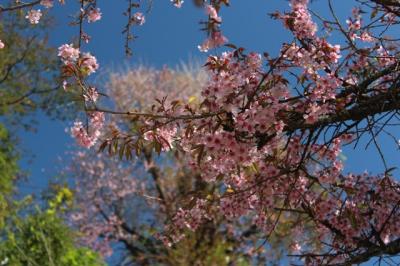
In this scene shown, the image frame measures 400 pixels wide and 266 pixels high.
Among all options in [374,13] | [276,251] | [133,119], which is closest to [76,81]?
[133,119]

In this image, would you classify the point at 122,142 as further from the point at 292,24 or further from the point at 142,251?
the point at 142,251

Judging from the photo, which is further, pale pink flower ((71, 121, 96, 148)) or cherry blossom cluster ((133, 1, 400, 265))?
pale pink flower ((71, 121, 96, 148))

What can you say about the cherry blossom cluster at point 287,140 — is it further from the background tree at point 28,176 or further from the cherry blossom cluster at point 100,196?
the cherry blossom cluster at point 100,196

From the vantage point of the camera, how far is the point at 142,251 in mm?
11195

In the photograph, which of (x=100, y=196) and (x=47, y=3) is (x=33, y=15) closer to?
(x=47, y=3)

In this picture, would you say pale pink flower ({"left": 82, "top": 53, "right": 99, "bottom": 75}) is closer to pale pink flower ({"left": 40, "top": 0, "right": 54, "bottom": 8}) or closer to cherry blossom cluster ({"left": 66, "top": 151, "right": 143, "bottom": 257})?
pale pink flower ({"left": 40, "top": 0, "right": 54, "bottom": 8})

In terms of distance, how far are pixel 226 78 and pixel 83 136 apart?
0.95 meters

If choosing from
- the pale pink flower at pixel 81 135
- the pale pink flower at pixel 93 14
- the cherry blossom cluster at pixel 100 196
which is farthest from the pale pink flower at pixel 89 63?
the cherry blossom cluster at pixel 100 196

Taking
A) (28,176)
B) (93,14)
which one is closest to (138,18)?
(93,14)

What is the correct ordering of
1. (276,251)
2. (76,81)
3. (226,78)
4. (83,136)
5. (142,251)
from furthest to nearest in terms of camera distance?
(142,251), (276,251), (83,136), (76,81), (226,78)

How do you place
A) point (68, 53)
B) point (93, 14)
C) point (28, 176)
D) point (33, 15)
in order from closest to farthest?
point (68, 53)
point (93, 14)
point (33, 15)
point (28, 176)

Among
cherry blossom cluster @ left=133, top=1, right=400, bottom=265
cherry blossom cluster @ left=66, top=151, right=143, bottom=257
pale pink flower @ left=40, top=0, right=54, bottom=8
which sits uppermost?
cherry blossom cluster @ left=66, top=151, right=143, bottom=257

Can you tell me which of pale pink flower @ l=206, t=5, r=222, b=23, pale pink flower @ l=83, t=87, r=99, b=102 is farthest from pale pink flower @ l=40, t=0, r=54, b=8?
pale pink flower @ l=206, t=5, r=222, b=23

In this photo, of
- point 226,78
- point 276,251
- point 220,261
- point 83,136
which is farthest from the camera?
point 276,251
